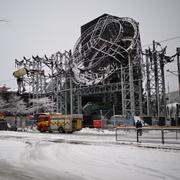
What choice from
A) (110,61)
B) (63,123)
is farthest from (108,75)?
(63,123)

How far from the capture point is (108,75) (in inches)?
2482

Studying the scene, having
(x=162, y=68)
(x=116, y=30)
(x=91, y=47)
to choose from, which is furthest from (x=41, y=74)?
(x=162, y=68)

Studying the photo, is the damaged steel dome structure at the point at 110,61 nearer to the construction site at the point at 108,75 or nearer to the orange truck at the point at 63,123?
the construction site at the point at 108,75

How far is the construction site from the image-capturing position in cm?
5653

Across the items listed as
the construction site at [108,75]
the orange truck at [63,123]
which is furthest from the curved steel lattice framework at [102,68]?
the orange truck at [63,123]

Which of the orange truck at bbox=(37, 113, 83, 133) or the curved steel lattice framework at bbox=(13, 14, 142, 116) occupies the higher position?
the curved steel lattice framework at bbox=(13, 14, 142, 116)

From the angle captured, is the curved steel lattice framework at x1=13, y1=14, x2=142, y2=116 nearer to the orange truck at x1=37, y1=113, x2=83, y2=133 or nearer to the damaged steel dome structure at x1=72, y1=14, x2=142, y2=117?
the damaged steel dome structure at x1=72, y1=14, x2=142, y2=117

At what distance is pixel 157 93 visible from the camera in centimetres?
5531

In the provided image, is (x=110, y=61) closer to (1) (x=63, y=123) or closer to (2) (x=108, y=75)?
(2) (x=108, y=75)

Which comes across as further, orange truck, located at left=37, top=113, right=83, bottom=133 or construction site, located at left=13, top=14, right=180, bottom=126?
construction site, located at left=13, top=14, right=180, bottom=126

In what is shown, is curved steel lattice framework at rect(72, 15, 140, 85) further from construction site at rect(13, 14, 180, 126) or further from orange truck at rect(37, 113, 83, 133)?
orange truck at rect(37, 113, 83, 133)

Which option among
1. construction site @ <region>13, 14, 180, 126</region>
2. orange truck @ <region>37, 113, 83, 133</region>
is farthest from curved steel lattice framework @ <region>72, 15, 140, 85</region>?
→ orange truck @ <region>37, 113, 83, 133</region>

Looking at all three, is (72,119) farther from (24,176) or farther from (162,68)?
→ (24,176)

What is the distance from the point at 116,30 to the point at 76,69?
1342 cm
